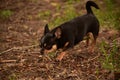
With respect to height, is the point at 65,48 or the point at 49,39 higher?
the point at 49,39

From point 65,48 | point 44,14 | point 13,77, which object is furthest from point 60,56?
point 44,14

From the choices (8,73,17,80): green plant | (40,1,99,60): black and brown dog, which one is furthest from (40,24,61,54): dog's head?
(8,73,17,80): green plant

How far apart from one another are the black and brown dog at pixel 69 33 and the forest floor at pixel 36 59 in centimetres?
31

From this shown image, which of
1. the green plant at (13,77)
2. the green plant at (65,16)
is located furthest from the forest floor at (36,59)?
the green plant at (65,16)

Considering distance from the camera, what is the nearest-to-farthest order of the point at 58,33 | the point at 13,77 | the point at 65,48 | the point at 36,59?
the point at 13,77 → the point at 58,33 → the point at 65,48 → the point at 36,59

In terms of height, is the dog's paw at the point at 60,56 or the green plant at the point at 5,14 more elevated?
the green plant at the point at 5,14

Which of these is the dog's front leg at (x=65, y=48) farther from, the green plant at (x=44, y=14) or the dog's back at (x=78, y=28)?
the green plant at (x=44, y=14)

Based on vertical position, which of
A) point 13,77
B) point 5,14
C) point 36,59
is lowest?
point 36,59

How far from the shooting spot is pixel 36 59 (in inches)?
234

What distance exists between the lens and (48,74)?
17.0ft

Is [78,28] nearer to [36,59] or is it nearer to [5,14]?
[36,59]

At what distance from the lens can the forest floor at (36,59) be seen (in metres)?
5.09

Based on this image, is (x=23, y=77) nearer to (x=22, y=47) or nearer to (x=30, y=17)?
(x=22, y=47)

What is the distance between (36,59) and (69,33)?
2.70 feet
